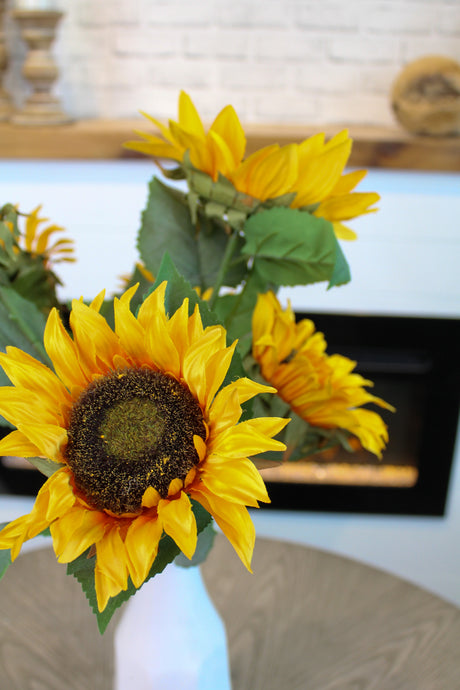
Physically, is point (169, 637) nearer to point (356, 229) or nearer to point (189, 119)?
point (189, 119)

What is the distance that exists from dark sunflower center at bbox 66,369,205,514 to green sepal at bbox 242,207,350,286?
0.14 meters

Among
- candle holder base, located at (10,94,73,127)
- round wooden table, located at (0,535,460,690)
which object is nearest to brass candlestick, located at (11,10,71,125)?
candle holder base, located at (10,94,73,127)

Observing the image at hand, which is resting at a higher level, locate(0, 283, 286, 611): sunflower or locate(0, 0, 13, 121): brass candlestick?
locate(0, 0, 13, 121): brass candlestick

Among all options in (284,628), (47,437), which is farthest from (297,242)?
(284,628)

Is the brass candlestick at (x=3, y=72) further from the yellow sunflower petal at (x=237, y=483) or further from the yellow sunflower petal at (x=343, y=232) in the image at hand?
the yellow sunflower petal at (x=237, y=483)

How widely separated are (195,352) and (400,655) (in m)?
0.58

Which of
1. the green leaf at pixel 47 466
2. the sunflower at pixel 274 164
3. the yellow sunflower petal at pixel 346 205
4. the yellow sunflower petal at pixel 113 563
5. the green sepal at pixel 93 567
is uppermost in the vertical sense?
the sunflower at pixel 274 164

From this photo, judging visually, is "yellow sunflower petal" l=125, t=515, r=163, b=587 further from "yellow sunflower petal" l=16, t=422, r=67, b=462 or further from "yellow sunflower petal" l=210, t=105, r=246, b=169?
"yellow sunflower petal" l=210, t=105, r=246, b=169

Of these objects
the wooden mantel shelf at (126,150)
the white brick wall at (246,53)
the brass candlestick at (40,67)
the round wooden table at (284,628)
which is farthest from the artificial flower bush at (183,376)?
the white brick wall at (246,53)

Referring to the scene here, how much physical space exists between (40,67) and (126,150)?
27cm

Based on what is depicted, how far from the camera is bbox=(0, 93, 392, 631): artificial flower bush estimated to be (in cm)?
33

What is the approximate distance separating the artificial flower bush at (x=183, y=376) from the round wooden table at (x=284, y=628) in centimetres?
33

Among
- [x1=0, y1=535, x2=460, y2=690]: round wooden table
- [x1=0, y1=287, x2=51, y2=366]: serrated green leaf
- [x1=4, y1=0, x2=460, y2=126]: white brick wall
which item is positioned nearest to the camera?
[x1=0, y1=287, x2=51, y2=366]: serrated green leaf

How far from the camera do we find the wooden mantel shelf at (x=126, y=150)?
1229 millimetres
